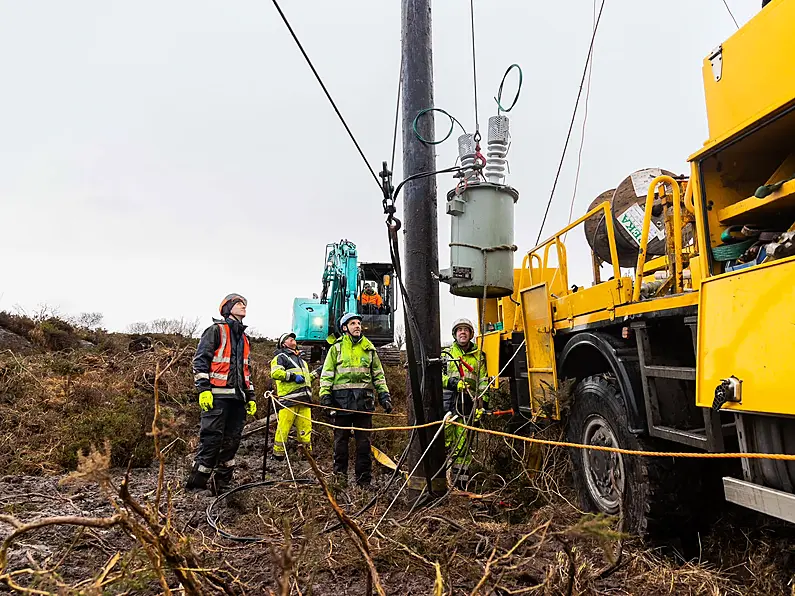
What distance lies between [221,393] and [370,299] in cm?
1130

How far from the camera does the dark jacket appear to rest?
17.7 feet

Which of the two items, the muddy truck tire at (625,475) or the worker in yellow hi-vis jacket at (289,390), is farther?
the worker in yellow hi-vis jacket at (289,390)

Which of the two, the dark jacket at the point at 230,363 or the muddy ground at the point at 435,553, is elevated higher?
the dark jacket at the point at 230,363

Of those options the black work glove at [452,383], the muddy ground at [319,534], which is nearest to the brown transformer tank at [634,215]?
the muddy ground at [319,534]

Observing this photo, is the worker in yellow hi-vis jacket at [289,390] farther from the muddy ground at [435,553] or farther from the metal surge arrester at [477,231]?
the metal surge arrester at [477,231]

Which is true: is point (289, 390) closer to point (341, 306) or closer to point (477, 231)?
point (477, 231)

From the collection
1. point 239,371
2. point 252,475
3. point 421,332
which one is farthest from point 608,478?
point 252,475

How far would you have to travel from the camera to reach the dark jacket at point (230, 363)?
5398 millimetres

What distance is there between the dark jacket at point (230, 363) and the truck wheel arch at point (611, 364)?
3242mm

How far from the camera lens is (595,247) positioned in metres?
4.93

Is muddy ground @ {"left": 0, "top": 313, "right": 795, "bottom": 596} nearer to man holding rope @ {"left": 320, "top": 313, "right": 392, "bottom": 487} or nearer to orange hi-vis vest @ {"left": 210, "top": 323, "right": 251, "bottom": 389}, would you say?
man holding rope @ {"left": 320, "top": 313, "right": 392, "bottom": 487}

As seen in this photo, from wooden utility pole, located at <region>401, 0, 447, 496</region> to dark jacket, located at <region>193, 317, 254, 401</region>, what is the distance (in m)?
2.20

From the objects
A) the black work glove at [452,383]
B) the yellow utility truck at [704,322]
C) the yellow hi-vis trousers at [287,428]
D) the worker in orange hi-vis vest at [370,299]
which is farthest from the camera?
the worker in orange hi-vis vest at [370,299]

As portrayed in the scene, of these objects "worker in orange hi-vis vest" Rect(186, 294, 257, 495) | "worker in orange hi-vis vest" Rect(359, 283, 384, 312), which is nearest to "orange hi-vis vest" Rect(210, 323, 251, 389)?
"worker in orange hi-vis vest" Rect(186, 294, 257, 495)
